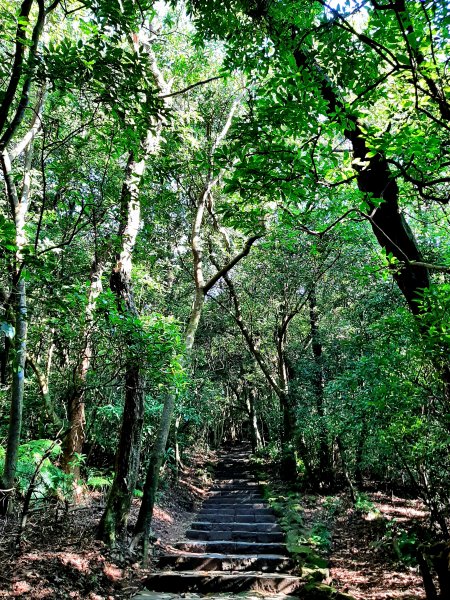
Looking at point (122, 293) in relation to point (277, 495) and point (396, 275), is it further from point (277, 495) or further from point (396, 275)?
point (277, 495)

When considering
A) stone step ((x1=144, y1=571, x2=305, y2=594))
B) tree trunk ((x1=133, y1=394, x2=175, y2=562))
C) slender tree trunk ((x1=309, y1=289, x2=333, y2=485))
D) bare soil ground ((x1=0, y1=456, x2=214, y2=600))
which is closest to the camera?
bare soil ground ((x1=0, y1=456, x2=214, y2=600))

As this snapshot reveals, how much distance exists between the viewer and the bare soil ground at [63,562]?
3990mm

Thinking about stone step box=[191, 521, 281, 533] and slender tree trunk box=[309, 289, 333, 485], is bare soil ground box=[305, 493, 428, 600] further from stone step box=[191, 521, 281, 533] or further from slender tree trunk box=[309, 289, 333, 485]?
slender tree trunk box=[309, 289, 333, 485]

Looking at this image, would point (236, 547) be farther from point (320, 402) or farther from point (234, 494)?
point (234, 494)

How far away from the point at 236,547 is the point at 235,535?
3.68ft

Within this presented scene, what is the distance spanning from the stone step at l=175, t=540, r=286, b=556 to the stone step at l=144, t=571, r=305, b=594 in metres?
1.61

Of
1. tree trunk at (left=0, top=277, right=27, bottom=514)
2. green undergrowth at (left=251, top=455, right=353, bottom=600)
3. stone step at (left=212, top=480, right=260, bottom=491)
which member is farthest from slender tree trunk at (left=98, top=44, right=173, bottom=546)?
stone step at (left=212, top=480, right=260, bottom=491)

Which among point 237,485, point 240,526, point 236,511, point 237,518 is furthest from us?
point 237,485

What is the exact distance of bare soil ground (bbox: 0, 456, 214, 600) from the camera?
3.99 metres

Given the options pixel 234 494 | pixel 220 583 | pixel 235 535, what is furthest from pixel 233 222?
pixel 234 494

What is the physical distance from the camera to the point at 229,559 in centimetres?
652

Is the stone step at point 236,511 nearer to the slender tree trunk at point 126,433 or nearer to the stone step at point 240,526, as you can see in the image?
the stone step at point 240,526

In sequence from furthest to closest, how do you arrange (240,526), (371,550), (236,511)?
(236,511), (240,526), (371,550)

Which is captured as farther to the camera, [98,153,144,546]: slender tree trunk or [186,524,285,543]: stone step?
[186,524,285,543]: stone step
